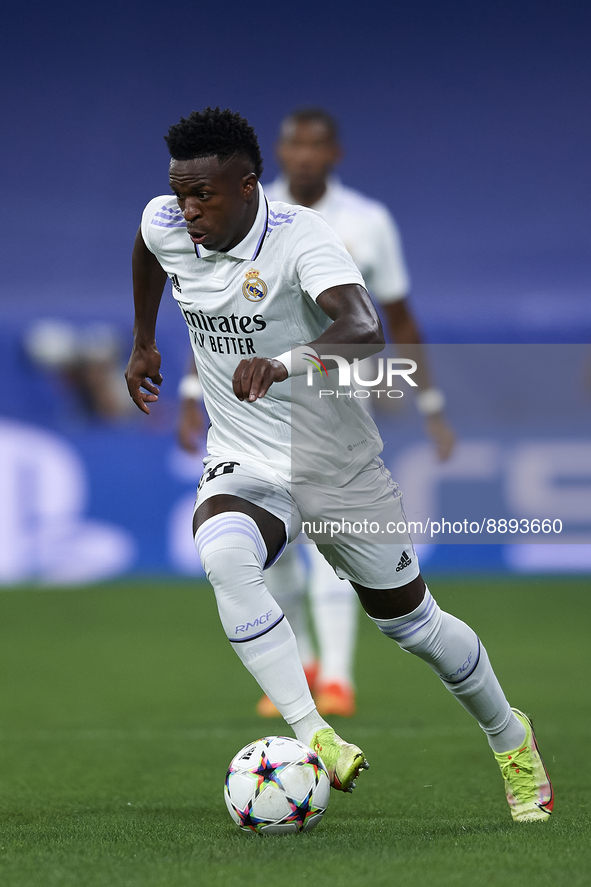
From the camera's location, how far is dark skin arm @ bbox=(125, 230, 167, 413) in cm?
341

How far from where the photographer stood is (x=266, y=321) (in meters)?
3.11

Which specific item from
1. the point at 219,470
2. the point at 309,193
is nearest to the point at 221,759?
the point at 219,470

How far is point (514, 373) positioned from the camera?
33.5 ft

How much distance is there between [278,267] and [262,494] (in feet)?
1.91

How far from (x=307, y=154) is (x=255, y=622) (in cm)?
317

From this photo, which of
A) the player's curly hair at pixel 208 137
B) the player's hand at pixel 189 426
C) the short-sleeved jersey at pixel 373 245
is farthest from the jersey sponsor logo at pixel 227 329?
the short-sleeved jersey at pixel 373 245

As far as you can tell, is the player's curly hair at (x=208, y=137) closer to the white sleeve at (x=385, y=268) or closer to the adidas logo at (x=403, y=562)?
the adidas logo at (x=403, y=562)

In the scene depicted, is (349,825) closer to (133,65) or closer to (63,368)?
(63,368)

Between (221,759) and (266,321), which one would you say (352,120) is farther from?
(266,321)

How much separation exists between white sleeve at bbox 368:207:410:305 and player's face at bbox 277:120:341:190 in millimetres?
355

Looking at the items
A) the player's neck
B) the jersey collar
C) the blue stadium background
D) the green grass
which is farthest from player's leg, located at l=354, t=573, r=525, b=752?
the blue stadium background

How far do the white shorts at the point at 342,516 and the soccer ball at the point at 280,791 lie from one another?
1.66ft

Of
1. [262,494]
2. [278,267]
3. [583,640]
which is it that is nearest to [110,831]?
[262,494]

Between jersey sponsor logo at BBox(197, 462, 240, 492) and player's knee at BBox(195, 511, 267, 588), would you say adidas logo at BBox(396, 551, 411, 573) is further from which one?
jersey sponsor logo at BBox(197, 462, 240, 492)
